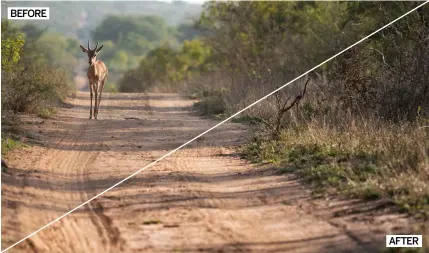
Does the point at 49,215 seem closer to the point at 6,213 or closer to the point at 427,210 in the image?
the point at 6,213

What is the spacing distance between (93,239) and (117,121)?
9.50 metres

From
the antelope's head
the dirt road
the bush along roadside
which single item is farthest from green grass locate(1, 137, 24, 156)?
the antelope's head

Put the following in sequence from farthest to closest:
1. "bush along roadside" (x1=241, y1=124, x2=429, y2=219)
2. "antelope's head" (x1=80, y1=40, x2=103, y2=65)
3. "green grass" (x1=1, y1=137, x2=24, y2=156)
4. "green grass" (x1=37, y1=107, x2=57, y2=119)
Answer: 1. "antelope's head" (x1=80, y1=40, x2=103, y2=65)
2. "green grass" (x1=37, y1=107, x2=57, y2=119)
3. "green grass" (x1=1, y1=137, x2=24, y2=156)
4. "bush along roadside" (x1=241, y1=124, x2=429, y2=219)

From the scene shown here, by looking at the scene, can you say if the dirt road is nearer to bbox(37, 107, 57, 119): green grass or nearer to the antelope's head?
bbox(37, 107, 57, 119): green grass

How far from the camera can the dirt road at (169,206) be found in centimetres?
693

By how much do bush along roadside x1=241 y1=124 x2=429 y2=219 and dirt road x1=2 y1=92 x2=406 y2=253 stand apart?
0.79ft

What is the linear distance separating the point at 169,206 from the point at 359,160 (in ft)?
9.20

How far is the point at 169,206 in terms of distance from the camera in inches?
322

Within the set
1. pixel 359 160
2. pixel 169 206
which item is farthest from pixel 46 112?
pixel 169 206

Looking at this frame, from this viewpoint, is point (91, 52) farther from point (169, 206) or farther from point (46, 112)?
point (169, 206)

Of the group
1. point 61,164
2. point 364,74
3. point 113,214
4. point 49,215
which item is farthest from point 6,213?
point 364,74

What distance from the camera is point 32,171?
390 inches

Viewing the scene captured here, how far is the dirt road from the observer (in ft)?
22.7

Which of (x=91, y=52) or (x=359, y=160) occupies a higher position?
(x=91, y=52)
